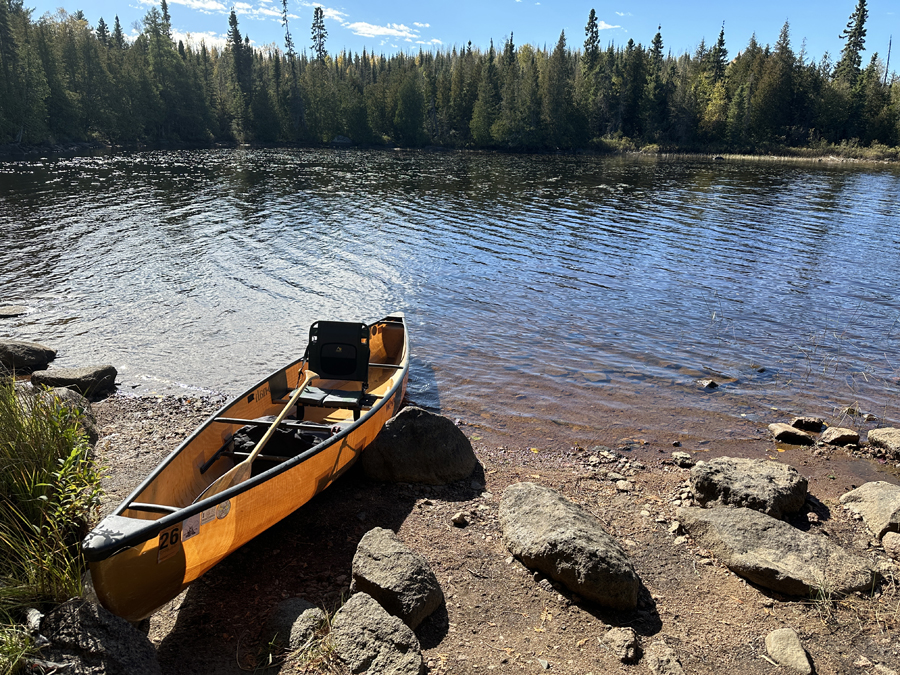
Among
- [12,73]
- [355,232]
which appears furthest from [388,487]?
[12,73]

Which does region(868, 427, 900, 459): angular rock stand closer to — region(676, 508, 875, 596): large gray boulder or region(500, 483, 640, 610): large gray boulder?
region(676, 508, 875, 596): large gray boulder

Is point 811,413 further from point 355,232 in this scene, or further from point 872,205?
point 872,205

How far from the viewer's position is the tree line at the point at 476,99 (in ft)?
246

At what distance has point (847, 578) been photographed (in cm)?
476

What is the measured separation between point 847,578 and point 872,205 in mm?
35967

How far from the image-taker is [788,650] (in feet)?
13.5

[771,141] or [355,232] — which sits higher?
[771,141]

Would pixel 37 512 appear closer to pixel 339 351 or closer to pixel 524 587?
pixel 524 587

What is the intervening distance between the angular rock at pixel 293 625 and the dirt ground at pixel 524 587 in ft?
0.37

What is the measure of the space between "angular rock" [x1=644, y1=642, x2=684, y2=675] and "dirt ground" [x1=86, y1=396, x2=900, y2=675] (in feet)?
0.21

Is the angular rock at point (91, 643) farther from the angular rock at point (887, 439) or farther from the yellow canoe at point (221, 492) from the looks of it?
→ the angular rock at point (887, 439)

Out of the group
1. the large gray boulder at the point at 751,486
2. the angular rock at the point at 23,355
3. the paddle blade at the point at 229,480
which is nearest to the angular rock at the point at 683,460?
the large gray boulder at the point at 751,486

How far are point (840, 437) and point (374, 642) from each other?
716 centimetres

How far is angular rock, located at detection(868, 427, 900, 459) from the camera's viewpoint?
7.44 m
